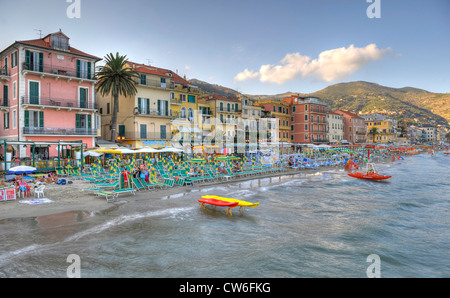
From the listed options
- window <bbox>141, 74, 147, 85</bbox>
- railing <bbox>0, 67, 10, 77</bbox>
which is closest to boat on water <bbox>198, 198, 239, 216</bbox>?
railing <bbox>0, 67, 10, 77</bbox>

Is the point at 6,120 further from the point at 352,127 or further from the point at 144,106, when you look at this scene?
the point at 352,127

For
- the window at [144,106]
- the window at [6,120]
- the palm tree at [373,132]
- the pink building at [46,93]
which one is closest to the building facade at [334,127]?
the palm tree at [373,132]

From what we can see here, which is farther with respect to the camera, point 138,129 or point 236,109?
point 236,109

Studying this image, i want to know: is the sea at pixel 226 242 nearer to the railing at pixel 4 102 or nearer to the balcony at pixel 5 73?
→ the railing at pixel 4 102

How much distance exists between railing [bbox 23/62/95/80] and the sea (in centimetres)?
2205

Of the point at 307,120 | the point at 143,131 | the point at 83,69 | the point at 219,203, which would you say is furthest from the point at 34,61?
the point at 307,120

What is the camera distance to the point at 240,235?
35.9 feet

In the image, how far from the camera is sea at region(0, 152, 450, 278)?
7914mm

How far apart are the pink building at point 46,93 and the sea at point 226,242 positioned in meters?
19.7

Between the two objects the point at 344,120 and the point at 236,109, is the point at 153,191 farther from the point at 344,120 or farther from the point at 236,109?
the point at 344,120

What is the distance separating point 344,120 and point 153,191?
8766cm

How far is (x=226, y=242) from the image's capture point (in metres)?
10.1

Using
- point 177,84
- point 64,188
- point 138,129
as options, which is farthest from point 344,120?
point 64,188

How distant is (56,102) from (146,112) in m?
12.6
